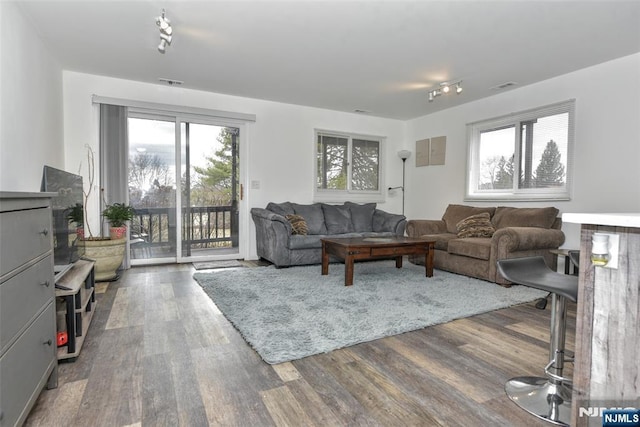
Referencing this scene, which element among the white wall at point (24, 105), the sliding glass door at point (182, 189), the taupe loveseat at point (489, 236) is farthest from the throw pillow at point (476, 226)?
the white wall at point (24, 105)

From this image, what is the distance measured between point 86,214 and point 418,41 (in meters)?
4.16

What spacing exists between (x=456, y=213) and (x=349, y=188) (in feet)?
6.18

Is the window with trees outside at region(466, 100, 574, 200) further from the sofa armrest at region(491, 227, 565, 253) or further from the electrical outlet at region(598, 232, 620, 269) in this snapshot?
the electrical outlet at region(598, 232, 620, 269)

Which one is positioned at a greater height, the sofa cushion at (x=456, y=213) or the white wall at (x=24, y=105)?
the white wall at (x=24, y=105)

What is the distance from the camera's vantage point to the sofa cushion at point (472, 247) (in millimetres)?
3680

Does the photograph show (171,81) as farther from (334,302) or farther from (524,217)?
(524,217)

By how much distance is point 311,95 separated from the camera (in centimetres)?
484

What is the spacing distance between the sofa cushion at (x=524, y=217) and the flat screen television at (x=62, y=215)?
176 inches

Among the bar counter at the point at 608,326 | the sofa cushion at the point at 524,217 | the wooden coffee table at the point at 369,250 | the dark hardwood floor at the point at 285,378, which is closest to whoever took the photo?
the bar counter at the point at 608,326

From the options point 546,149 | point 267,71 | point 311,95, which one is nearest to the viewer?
point 267,71

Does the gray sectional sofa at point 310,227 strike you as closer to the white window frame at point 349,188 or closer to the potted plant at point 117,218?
the white window frame at point 349,188

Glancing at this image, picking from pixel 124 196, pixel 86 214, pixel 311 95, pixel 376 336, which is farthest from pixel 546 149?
pixel 86 214

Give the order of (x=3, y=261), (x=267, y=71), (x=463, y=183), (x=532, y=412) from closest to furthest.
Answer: (x=3, y=261) < (x=532, y=412) < (x=267, y=71) < (x=463, y=183)

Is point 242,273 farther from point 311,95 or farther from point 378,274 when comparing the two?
point 311,95
